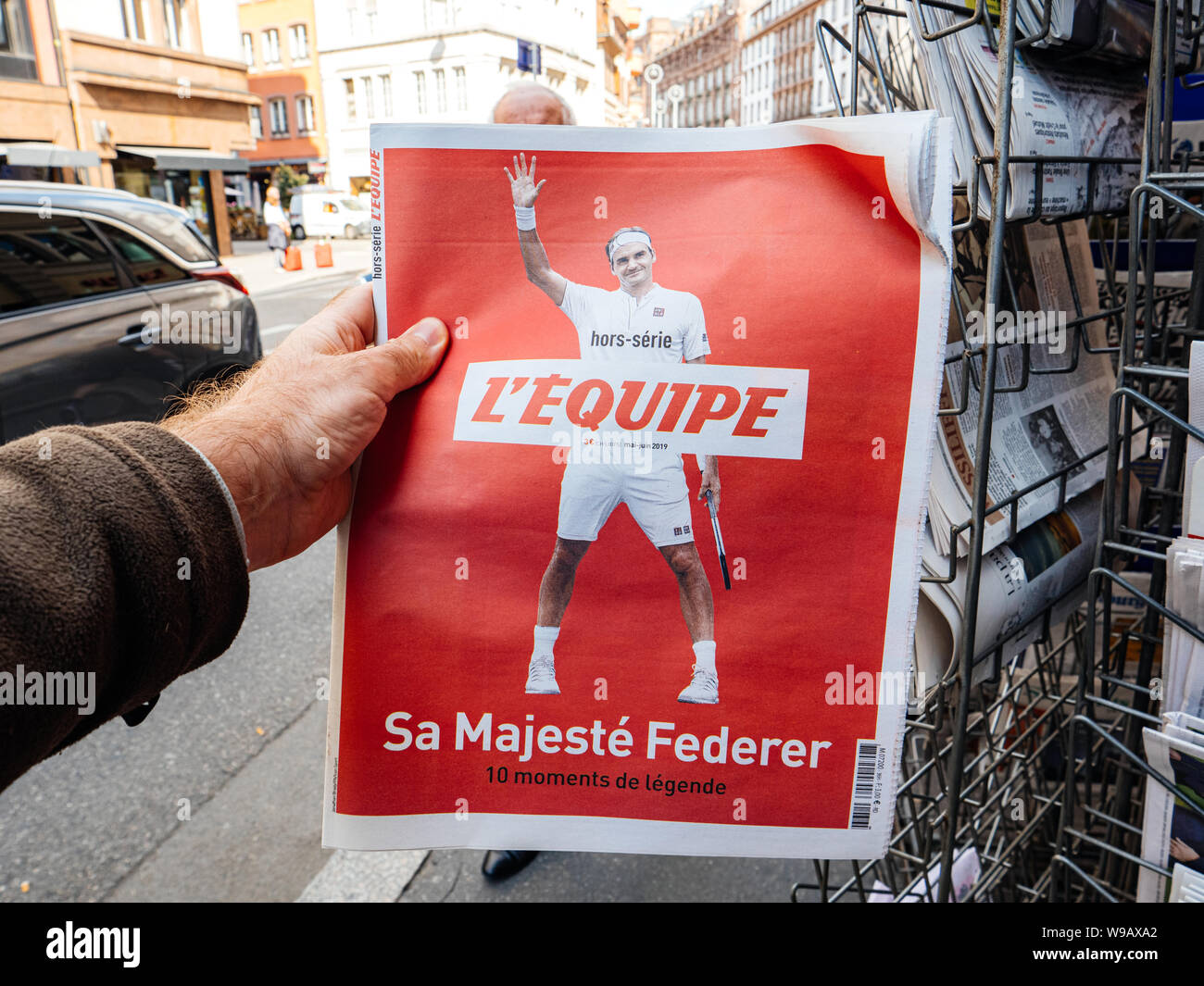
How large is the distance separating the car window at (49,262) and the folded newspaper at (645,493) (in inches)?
139

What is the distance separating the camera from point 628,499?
2.58ft

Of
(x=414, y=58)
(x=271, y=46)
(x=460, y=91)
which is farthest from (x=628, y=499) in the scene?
(x=271, y=46)

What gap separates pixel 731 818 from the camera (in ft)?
2.70

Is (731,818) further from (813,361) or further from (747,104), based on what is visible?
(747,104)

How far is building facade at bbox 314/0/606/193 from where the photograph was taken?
2902 cm

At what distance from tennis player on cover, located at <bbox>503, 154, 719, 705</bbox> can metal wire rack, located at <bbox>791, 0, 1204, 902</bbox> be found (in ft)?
0.81

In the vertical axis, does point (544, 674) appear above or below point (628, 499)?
below

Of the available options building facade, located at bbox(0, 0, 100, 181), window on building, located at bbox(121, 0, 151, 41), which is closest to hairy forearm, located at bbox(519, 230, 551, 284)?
building facade, located at bbox(0, 0, 100, 181)

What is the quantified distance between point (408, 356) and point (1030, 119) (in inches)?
24.7

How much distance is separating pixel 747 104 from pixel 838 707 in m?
67.1

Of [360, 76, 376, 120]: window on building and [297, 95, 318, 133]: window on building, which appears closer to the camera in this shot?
[360, 76, 376, 120]: window on building

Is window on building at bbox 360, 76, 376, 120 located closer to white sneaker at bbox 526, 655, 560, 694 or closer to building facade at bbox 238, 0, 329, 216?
building facade at bbox 238, 0, 329, 216

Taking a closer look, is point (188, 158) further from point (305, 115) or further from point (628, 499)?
point (628, 499)

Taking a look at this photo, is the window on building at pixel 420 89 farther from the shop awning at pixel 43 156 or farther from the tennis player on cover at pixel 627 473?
the tennis player on cover at pixel 627 473
